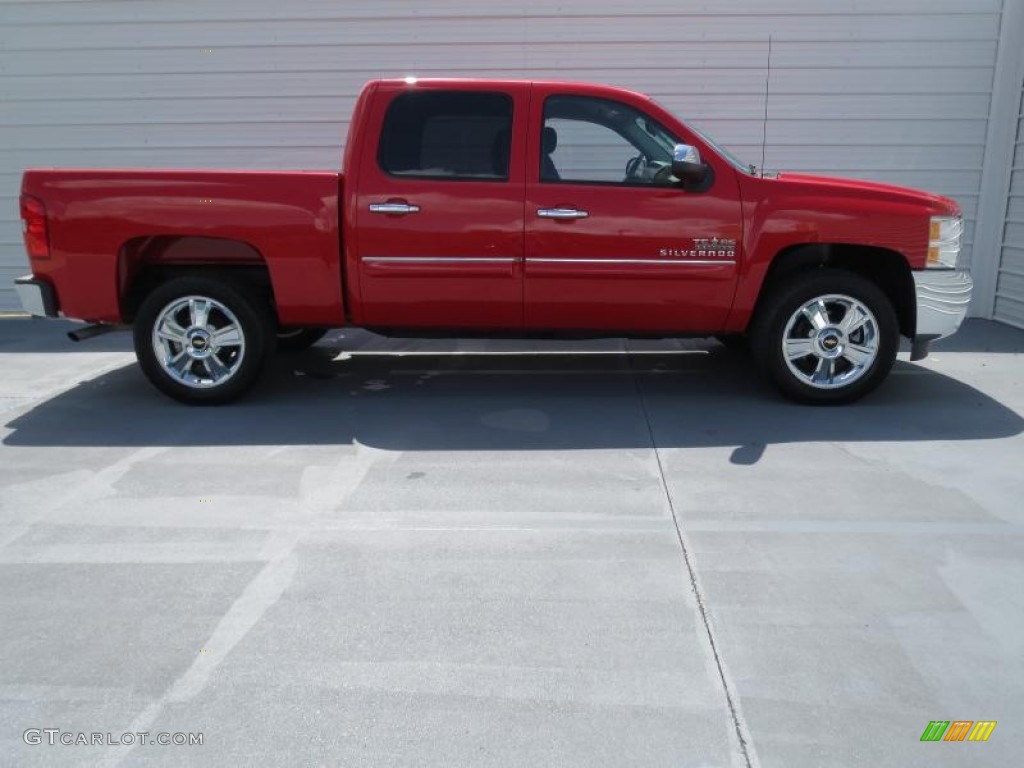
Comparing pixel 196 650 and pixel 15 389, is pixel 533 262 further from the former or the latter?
pixel 15 389

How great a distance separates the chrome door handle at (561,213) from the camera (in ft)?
18.3

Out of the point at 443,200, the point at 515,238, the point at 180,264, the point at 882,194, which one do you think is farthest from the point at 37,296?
the point at 882,194

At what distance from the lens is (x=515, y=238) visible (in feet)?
18.4

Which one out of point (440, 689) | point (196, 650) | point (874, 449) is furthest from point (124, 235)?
point (874, 449)

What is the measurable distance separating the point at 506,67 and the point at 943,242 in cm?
473

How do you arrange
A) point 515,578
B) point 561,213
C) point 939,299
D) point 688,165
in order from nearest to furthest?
point 515,578
point 688,165
point 561,213
point 939,299

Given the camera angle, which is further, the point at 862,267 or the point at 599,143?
the point at 862,267

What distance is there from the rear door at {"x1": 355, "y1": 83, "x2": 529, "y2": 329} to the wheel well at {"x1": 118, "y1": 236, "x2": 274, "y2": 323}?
866 mm

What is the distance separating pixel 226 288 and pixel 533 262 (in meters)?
2.00

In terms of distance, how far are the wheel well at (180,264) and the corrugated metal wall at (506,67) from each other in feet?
10.9

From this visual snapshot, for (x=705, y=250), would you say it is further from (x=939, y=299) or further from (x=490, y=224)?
(x=939, y=299)

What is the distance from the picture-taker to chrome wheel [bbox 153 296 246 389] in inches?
229

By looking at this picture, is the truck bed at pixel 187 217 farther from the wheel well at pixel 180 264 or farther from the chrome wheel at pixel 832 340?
the chrome wheel at pixel 832 340

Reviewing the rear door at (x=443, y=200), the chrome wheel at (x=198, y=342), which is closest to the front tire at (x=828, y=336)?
the rear door at (x=443, y=200)
